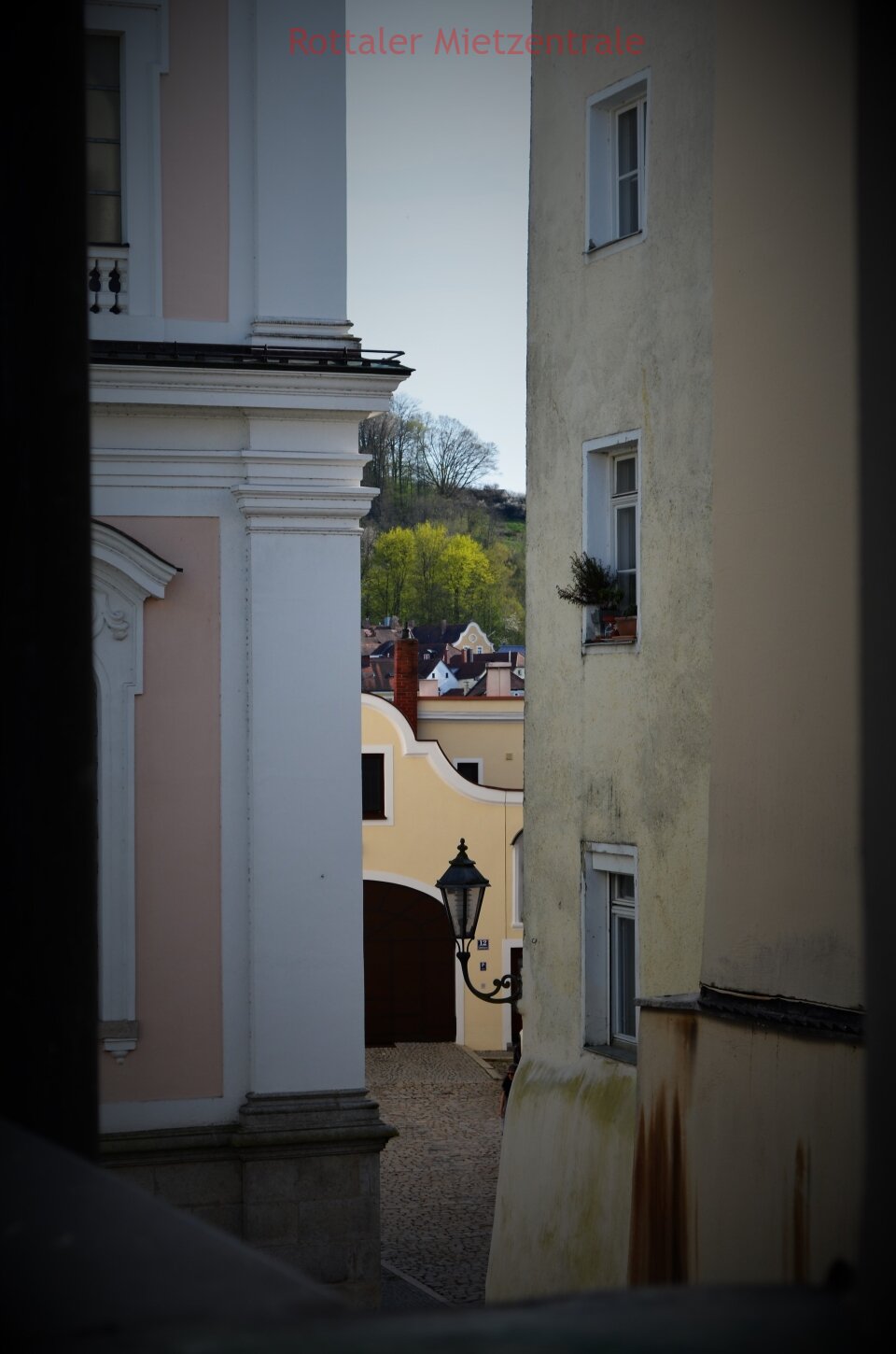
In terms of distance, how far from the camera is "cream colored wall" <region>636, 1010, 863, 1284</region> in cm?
580

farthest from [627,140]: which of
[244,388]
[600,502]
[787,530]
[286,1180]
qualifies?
[286,1180]

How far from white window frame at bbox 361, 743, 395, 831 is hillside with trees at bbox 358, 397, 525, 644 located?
53.3 meters

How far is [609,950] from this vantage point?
41.7 feet

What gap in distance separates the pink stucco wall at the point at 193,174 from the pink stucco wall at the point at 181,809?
158 cm

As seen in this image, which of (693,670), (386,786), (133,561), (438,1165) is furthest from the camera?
(386,786)

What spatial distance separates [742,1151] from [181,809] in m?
5.85

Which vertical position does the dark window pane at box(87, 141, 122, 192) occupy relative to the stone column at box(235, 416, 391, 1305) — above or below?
above

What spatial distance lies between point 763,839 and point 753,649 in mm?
768

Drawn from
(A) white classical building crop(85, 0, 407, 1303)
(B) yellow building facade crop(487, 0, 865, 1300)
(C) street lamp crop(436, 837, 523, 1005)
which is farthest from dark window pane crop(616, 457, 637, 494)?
(C) street lamp crop(436, 837, 523, 1005)

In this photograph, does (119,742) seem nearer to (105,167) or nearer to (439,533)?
(105,167)

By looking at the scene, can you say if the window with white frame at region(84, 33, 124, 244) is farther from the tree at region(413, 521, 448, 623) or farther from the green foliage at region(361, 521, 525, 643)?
the tree at region(413, 521, 448, 623)

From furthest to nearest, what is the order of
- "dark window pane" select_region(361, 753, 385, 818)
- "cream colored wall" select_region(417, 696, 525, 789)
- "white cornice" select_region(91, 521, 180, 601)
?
"cream colored wall" select_region(417, 696, 525, 789) < "dark window pane" select_region(361, 753, 385, 818) < "white cornice" select_region(91, 521, 180, 601)

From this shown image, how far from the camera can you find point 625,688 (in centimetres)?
1240

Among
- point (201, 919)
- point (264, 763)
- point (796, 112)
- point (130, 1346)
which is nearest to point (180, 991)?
point (201, 919)
